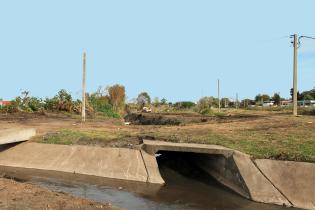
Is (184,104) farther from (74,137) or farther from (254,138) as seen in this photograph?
(254,138)

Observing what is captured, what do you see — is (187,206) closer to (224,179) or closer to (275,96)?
(224,179)

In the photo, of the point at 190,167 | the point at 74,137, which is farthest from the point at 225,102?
the point at 190,167

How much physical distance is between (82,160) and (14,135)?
3393 millimetres

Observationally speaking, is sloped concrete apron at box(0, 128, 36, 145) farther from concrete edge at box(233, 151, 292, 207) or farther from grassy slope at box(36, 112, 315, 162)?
concrete edge at box(233, 151, 292, 207)

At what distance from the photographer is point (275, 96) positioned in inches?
3524

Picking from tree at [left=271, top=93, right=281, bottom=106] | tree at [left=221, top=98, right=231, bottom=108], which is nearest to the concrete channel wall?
tree at [left=221, top=98, right=231, bottom=108]

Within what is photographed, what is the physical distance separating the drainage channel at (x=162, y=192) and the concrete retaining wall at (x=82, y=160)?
0.57m

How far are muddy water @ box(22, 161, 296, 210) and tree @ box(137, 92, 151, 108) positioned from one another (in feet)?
178

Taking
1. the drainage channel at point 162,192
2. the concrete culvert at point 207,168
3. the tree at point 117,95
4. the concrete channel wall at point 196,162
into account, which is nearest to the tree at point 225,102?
the tree at point 117,95

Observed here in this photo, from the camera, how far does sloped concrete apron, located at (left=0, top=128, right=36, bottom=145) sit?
14992mm

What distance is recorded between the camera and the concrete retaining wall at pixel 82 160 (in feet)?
42.5

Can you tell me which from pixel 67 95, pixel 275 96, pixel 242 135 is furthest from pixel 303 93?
pixel 242 135

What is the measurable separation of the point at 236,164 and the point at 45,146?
27.2ft

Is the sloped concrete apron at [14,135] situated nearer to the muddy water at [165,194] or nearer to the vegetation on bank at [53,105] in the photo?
the muddy water at [165,194]
